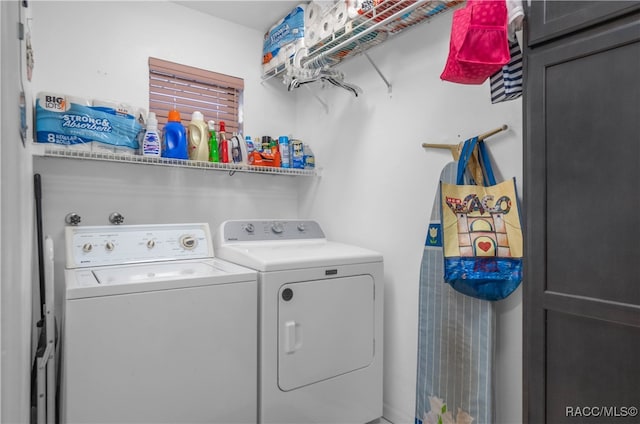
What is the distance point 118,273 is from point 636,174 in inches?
77.7

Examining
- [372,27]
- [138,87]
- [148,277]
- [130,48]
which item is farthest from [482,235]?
[130,48]

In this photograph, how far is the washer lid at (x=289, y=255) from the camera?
1.81 metres

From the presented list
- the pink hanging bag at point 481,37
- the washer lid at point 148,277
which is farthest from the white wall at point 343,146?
the washer lid at point 148,277

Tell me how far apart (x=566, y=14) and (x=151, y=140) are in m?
2.01

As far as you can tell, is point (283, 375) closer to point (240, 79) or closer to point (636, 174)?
point (636, 174)

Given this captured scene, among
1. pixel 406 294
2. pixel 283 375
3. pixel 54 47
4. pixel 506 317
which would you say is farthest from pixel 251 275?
pixel 54 47

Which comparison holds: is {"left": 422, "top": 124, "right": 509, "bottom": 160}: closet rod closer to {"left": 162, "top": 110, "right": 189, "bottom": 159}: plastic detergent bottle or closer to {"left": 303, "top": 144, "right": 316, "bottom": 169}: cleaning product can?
{"left": 303, "top": 144, "right": 316, "bottom": 169}: cleaning product can

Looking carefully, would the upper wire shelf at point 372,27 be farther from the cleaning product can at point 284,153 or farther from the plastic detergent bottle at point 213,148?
the plastic detergent bottle at point 213,148

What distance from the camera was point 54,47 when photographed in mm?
2055

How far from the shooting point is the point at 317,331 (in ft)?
6.15

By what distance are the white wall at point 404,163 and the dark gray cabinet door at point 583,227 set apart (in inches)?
19.1

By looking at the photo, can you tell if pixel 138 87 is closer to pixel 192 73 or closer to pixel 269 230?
pixel 192 73

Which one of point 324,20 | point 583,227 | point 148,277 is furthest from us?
point 324,20

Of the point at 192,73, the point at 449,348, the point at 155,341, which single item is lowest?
the point at 449,348
